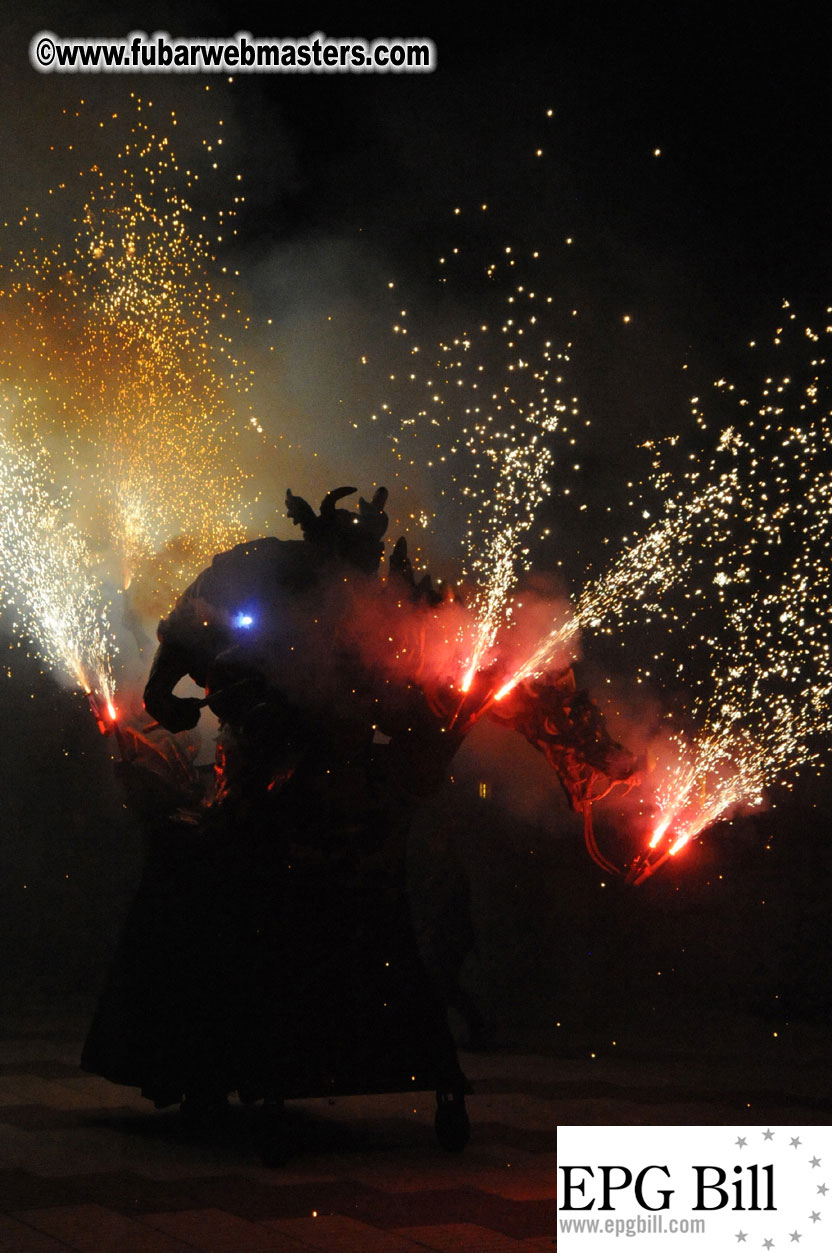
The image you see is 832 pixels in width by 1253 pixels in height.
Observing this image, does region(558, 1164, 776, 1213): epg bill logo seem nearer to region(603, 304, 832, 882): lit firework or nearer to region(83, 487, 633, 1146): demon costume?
region(83, 487, 633, 1146): demon costume

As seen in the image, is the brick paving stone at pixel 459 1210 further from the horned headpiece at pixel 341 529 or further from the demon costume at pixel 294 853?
the horned headpiece at pixel 341 529

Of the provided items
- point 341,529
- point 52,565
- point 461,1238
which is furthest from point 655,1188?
point 52,565

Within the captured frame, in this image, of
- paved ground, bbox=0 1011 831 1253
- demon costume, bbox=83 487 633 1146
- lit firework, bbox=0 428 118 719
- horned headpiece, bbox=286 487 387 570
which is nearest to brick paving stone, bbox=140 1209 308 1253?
paved ground, bbox=0 1011 831 1253

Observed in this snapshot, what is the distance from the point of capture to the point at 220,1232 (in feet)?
17.5

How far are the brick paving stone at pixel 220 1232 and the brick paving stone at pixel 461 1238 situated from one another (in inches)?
Result: 19.5

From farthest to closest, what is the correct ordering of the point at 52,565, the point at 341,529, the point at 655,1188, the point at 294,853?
1. the point at 52,565
2. the point at 341,529
3. the point at 294,853
4. the point at 655,1188

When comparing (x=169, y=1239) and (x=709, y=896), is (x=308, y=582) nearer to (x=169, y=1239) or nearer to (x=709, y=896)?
(x=169, y=1239)

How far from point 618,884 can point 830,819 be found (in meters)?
2.24

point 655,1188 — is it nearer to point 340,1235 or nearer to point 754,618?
point 340,1235

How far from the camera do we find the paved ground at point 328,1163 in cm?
536

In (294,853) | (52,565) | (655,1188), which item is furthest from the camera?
(52,565)

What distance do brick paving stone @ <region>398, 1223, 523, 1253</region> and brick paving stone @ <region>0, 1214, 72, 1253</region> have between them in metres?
1.32

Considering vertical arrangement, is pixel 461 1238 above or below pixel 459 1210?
below

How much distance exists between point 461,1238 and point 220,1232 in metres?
0.93
